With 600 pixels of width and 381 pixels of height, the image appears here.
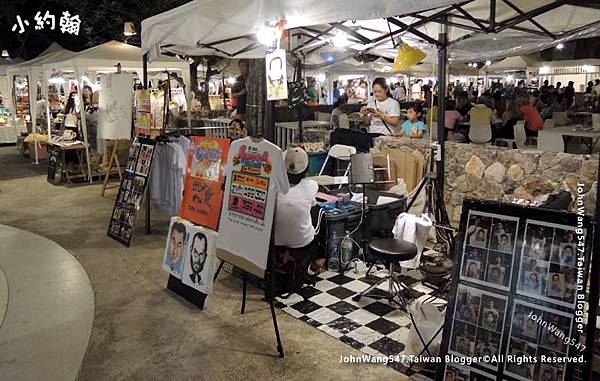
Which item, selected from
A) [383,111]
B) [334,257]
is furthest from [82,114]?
[334,257]

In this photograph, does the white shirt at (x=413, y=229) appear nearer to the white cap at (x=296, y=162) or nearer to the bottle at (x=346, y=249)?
the bottle at (x=346, y=249)

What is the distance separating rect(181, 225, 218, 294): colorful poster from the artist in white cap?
556mm

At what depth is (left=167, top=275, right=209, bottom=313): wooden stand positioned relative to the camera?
4145mm

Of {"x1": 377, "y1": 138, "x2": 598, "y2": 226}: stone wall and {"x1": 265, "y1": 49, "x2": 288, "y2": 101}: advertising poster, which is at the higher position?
{"x1": 265, "y1": 49, "x2": 288, "y2": 101}: advertising poster

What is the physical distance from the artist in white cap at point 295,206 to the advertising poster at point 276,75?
554 millimetres

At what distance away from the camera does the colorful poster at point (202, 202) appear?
13.3 feet

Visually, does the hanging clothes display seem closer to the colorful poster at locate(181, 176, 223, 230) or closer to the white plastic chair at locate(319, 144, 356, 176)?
the colorful poster at locate(181, 176, 223, 230)

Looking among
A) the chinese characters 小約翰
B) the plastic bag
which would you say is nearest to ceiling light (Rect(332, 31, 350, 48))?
the plastic bag

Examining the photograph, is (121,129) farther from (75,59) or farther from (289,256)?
(289,256)

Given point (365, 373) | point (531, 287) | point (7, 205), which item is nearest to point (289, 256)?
point (365, 373)

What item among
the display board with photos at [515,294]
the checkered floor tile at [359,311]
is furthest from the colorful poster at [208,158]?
the display board with photos at [515,294]

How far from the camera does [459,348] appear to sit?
2.55 metres

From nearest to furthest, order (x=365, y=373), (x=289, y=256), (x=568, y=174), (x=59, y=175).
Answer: (x=365, y=373)
(x=289, y=256)
(x=568, y=174)
(x=59, y=175)

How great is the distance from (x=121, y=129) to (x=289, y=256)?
4.61 meters
